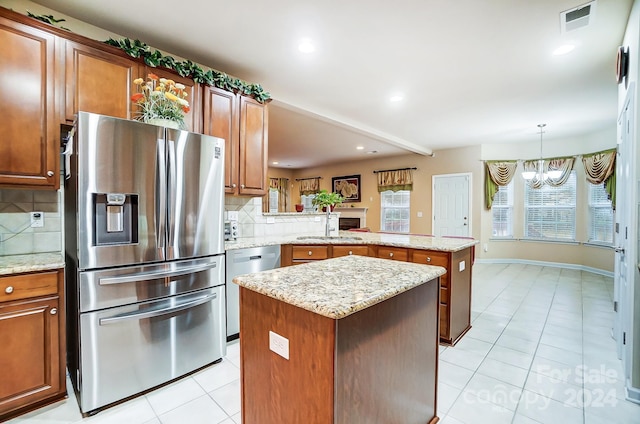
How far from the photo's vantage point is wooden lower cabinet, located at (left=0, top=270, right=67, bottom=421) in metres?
1.59

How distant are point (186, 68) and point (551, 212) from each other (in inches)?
279

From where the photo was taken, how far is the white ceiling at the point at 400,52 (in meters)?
2.09

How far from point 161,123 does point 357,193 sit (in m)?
6.82

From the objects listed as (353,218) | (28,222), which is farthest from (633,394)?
(353,218)

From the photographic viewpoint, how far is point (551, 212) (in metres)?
6.04

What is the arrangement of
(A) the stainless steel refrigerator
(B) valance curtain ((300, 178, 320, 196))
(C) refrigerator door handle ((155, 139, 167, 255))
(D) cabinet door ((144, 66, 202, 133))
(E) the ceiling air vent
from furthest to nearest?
(B) valance curtain ((300, 178, 320, 196)), (D) cabinet door ((144, 66, 202, 133)), (E) the ceiling air vent, (C) refrigerator door handle ((155, 139, 167, 255)), (A) the stainless steel refrigerator

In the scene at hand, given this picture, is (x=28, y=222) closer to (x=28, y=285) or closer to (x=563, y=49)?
(x=28, y=285)

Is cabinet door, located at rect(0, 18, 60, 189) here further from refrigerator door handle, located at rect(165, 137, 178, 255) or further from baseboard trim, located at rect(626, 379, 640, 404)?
baseboard trim, located at rect(626, 379, 640, 404)

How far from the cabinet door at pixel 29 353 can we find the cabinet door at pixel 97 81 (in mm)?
1225

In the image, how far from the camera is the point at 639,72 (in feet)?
5.91

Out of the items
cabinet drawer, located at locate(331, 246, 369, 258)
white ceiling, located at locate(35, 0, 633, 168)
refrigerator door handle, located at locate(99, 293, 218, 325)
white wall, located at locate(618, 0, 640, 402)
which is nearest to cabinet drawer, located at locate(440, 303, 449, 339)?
cabinet drawer, located at locate(331, 246, 369, 258)

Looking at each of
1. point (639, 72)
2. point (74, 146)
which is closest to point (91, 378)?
point (74, 146)

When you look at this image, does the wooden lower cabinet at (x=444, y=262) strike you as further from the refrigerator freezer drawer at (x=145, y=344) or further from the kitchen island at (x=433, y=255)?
the refrigerator freezer drawer at (x=145, y=344)

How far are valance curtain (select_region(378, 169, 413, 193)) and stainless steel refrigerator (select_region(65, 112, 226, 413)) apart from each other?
597 cm
